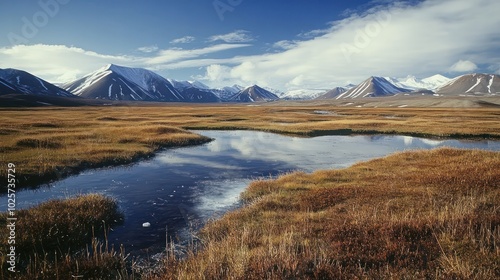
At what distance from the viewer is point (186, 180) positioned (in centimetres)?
2470

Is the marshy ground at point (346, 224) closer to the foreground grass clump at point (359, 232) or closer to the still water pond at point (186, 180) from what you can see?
the foreground grass clump at point (359, 232)

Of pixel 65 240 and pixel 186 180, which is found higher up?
pixel 65 240

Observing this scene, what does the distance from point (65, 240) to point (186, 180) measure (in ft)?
40.2

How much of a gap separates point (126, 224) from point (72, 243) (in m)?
2.92

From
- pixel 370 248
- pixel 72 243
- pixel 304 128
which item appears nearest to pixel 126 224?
pixel 72 243

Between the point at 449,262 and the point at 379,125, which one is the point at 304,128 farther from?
the point at 449,262

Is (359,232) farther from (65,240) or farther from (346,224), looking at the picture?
(65,240)

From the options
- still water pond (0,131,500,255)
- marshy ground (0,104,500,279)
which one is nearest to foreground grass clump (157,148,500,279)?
marshy ground (0,104,500,279)

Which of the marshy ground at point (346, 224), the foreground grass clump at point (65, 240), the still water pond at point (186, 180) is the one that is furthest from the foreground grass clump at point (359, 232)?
the still water pond at point (186, 180)

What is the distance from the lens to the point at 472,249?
9.60 meters

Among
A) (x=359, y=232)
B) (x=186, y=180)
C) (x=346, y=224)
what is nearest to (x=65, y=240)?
(x=346, y=224)

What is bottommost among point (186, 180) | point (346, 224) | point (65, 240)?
point (186, 180)

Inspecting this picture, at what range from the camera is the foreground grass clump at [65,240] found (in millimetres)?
9531

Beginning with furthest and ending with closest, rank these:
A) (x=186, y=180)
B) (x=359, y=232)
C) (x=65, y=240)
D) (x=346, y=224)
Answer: (x=186, y=180)
(x=65, y=240)
(x=346, y=224)
(x=359, y=232)
